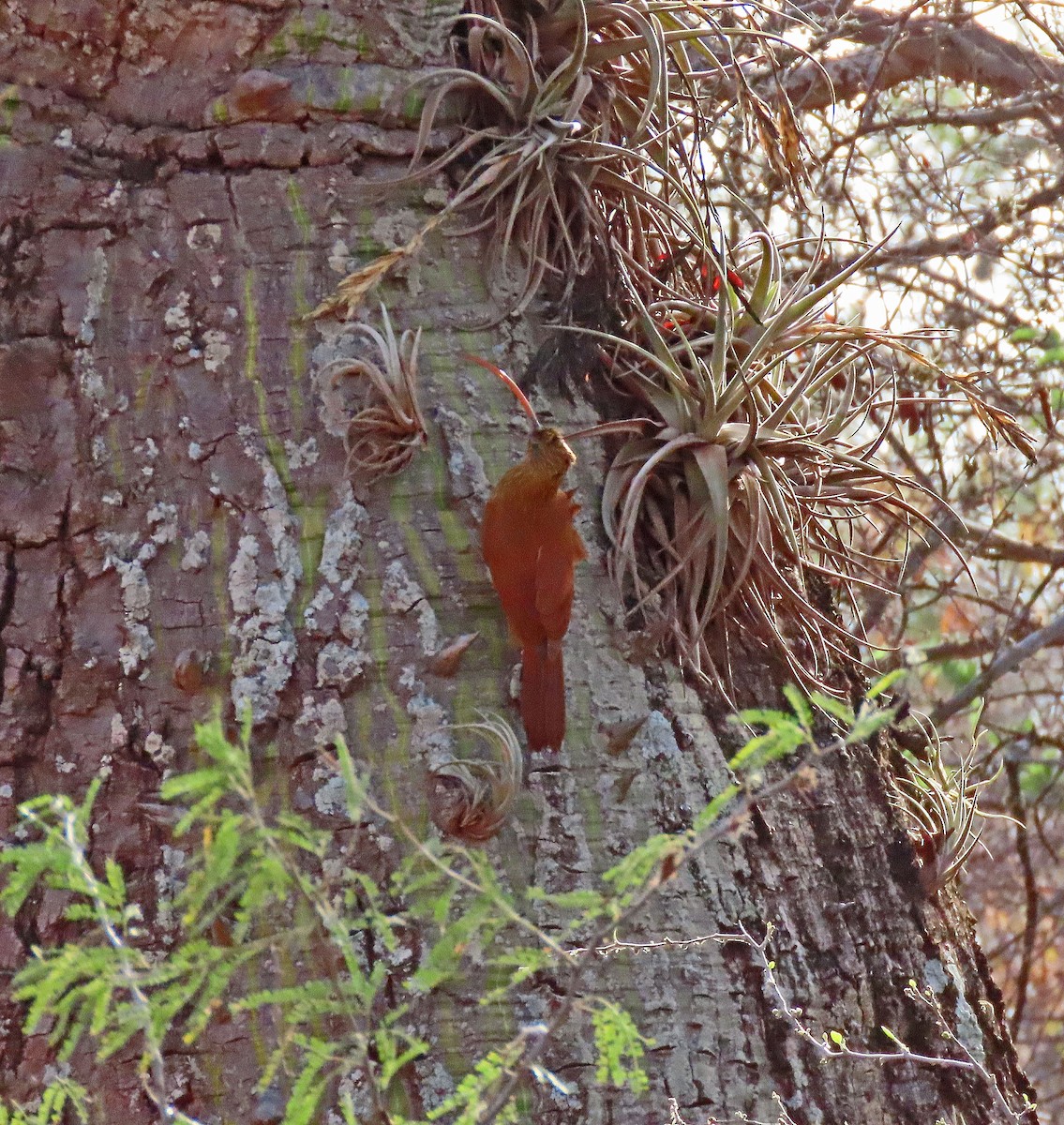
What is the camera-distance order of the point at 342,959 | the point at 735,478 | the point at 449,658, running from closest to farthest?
the point at 342,959 → the point at 449,658 → the point at 735,478

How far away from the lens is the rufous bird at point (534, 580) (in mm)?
1300

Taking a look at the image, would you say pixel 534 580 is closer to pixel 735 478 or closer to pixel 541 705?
pixel 541 705

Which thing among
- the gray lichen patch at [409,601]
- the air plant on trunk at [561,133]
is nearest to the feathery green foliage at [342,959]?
the gray lichen patch at [409,601]

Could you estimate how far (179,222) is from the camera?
56.9 inches

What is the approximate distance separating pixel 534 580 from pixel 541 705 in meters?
0.14

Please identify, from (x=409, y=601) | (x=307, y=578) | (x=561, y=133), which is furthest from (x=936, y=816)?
(x=561, y=133)

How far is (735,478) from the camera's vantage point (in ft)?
4.94

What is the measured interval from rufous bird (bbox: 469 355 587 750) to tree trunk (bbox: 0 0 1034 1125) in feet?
0.10

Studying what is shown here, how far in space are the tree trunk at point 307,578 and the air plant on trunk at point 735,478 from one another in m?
0.06

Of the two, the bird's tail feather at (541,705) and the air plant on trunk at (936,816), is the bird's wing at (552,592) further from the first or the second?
the air plant on trunk at (936,816)

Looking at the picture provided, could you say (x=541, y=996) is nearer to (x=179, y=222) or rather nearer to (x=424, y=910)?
(x=424, y=910)

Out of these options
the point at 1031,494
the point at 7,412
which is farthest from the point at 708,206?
the point at 1031,494

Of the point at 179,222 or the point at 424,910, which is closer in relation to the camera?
the point at 424,910

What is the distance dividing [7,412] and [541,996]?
901mm
